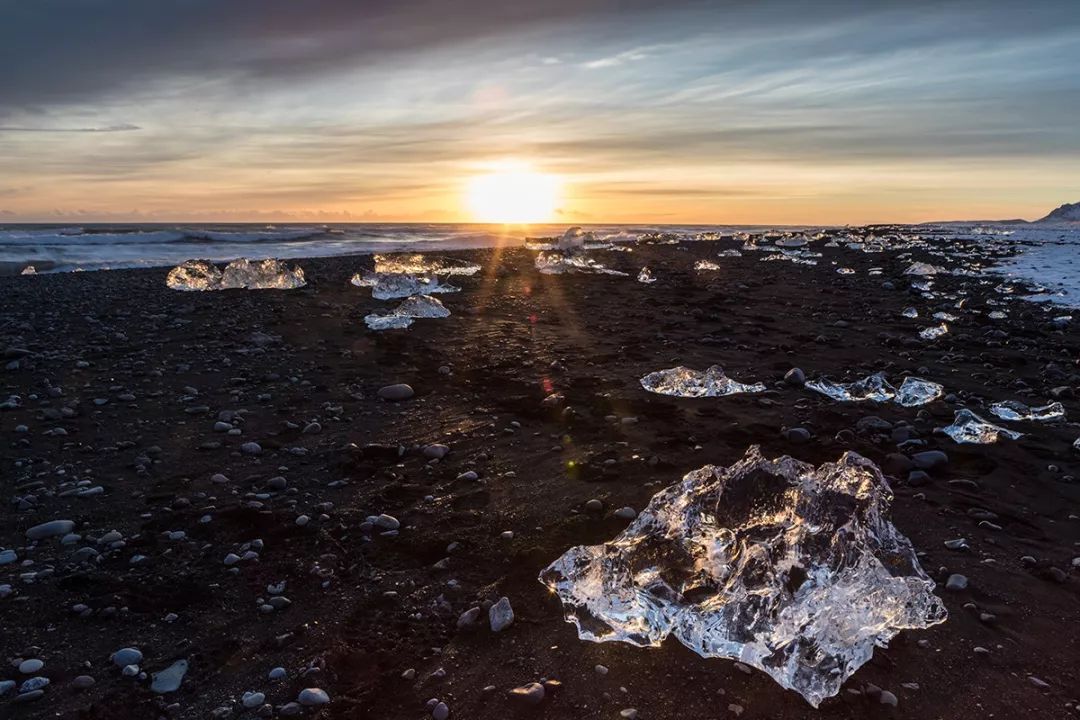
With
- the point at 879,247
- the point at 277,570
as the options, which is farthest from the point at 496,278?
the point at 879,247

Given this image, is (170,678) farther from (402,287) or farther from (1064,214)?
(1064,214)

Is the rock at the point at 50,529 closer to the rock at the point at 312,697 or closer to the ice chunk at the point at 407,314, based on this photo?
the rock at the point at 312,697

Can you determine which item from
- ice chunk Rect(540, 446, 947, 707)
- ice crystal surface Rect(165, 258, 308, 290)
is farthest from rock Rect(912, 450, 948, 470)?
ice crystal surface Rect(165, 258, 308, 290)

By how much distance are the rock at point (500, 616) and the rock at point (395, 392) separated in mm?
3176

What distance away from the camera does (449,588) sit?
10.4ft

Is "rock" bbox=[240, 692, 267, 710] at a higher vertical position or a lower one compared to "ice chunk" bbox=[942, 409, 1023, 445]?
lower

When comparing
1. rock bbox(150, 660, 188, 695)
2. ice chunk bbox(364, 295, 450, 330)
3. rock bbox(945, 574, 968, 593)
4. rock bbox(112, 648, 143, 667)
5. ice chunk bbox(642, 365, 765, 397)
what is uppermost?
ice chunk bbox(364, 295, 450, 330)

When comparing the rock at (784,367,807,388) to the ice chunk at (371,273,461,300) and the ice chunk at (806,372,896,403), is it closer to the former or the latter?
the ice chunk at (806,372,896,403)

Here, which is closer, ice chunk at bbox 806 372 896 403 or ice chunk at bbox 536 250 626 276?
ice chunk at bbox 806 372 896 403

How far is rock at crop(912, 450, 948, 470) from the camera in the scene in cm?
434

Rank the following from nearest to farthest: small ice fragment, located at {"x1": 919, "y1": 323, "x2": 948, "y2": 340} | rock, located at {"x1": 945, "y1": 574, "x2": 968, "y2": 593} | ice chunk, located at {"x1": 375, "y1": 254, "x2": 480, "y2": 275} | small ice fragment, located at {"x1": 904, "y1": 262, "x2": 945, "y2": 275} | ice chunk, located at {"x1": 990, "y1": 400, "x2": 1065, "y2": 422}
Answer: rock, located at {"x1": 945, "y1": 574, "x2": 968, "y2": 593} < ice chunk, located at {"x1": 990, "y1": 400, "x2": 1065, "y2": 422} < small ice fragment, located at {"x1": 919, "y1": 323, "x2": 948, "y2": 340} < ice chunk, located at {"x1": 375, "y1": 254, "x2": 480, "y2": 275} < small ice fragment, located at {"x1": 904, "y1": 262, "x2": 945, "y2": 275}

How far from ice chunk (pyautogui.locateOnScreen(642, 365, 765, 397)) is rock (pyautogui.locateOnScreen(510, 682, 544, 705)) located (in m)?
3.58

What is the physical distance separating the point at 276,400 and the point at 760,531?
14.2 feet

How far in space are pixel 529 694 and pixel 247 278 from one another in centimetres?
1126
